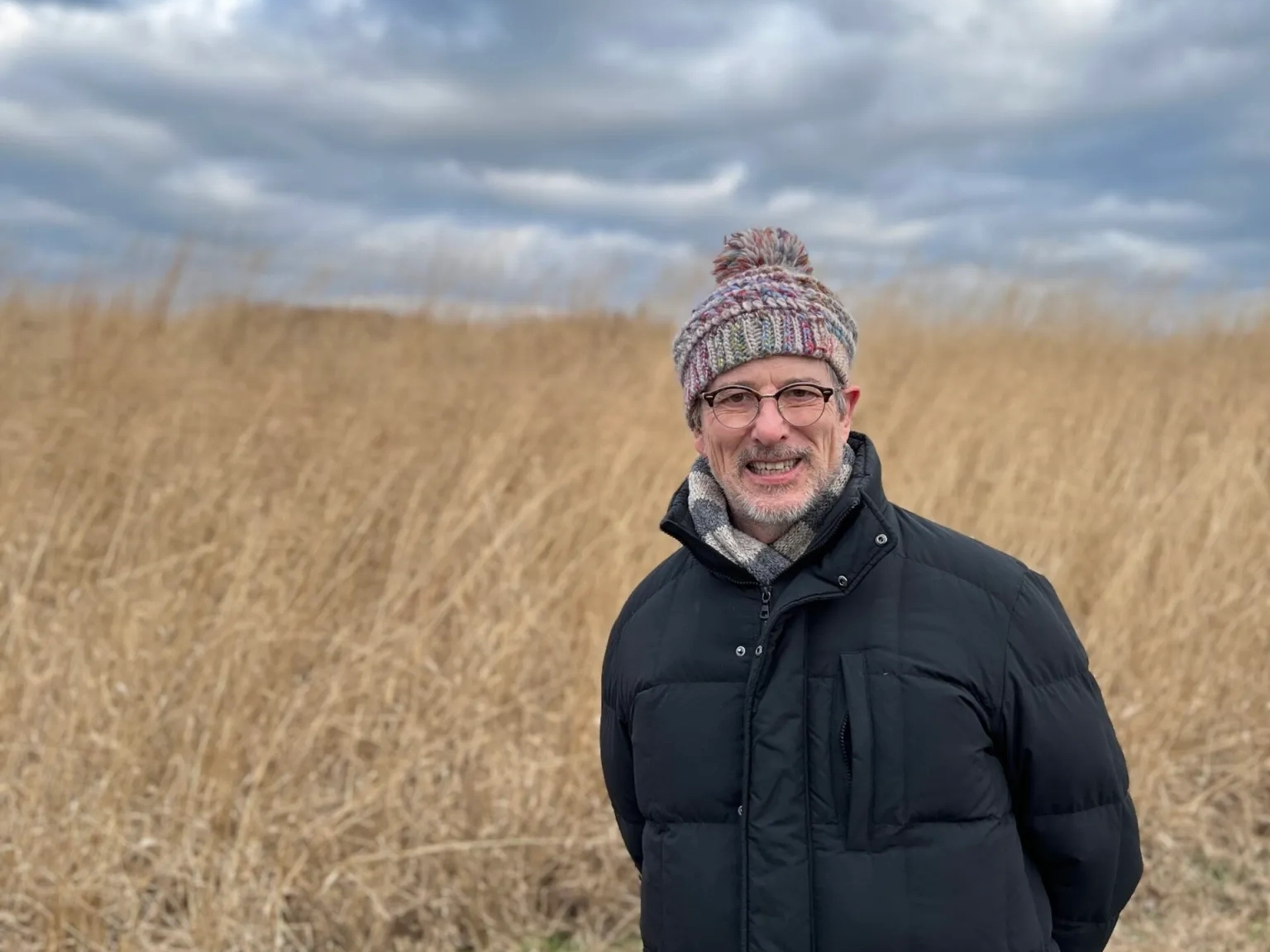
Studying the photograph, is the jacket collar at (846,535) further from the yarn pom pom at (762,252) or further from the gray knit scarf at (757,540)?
the yarn pom pom at (762,252)

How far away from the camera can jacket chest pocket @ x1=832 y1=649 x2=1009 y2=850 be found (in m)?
1.50

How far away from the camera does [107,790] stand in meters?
3.16

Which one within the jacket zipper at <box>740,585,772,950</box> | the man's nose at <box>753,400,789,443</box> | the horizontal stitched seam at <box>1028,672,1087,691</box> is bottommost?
the jacket zipper at <box>740,585,772,950</box>

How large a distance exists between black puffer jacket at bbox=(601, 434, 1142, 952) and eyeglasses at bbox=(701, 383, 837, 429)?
12 cm

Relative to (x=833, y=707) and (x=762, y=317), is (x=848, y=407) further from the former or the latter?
(x=833, y=707)

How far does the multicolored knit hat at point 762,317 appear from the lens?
1.61 metres

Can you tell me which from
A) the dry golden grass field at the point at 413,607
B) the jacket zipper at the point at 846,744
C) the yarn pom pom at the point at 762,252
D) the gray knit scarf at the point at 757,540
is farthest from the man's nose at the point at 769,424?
the dry golden grass field at the point at 413,607

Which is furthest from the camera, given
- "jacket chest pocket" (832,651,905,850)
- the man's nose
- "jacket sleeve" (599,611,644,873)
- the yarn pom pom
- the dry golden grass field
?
the dry golden grass field

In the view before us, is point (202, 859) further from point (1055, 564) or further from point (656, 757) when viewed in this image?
point (1055, 564)

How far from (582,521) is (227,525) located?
145 cm

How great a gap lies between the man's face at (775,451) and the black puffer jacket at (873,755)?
0.06 m

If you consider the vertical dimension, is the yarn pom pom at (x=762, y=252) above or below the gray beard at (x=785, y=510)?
above

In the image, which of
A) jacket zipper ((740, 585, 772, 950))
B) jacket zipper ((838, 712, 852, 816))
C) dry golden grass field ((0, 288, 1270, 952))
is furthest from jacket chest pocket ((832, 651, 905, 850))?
dry golden grass field ((0, 288, 1270, 952))

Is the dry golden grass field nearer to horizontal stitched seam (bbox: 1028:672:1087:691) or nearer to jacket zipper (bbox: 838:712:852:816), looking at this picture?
jacket zipper (bbox: 838:712:852:816)
